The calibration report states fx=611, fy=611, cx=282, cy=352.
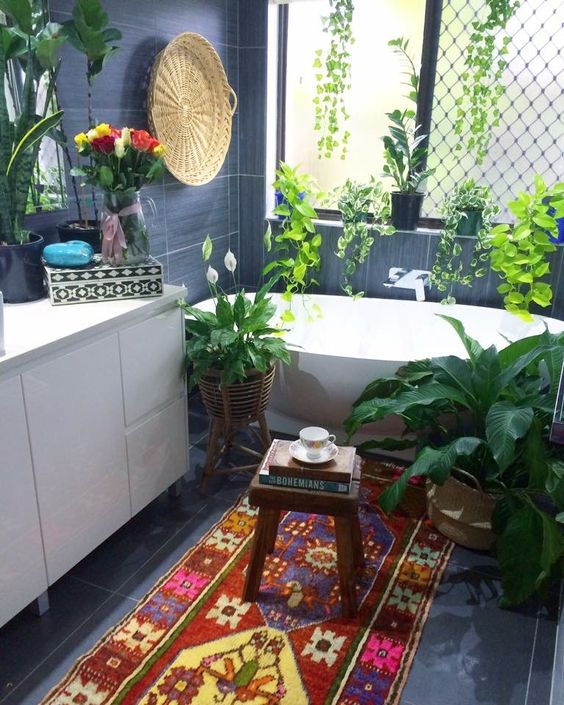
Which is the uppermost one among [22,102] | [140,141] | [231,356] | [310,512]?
[22,102]

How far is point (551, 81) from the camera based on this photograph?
2857 millimetres

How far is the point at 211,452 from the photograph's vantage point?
7.72ft

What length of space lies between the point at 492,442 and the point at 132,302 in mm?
1182

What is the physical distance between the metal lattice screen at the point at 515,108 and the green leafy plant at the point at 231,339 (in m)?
1.44

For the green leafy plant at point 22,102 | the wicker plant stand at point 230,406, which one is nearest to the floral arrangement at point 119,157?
the green leafy plant at point 22,102

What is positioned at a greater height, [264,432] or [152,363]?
[152,363]

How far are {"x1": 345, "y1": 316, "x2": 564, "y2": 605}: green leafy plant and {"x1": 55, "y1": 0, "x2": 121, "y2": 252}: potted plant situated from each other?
1.15 meters

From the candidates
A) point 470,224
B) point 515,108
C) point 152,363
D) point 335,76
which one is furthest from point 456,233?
point 152,363

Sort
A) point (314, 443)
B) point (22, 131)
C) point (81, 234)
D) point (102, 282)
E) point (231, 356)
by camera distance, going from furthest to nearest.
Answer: point (231, 356)
point (81, 234)
point (102, 282)
point (22, 131)
point (314, 443)

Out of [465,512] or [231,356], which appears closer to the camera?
[465,512]

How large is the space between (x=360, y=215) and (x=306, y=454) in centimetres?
160

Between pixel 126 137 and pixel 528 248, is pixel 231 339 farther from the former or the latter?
Answer: pixel 528 248

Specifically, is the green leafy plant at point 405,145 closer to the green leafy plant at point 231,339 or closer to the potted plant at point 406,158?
the potted plant at point 406,158

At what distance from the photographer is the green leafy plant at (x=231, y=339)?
217 cm
